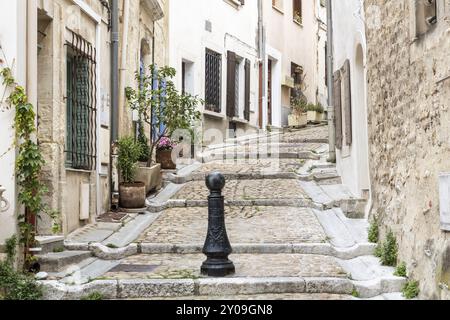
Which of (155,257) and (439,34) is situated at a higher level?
(439,34)

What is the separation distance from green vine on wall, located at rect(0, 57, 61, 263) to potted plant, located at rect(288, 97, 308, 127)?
52.6ft

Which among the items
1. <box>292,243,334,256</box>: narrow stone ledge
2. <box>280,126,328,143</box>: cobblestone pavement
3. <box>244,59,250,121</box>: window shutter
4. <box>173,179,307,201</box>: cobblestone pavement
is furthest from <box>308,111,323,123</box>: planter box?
<box>292,243,334,256</box>: narrow stone ledge

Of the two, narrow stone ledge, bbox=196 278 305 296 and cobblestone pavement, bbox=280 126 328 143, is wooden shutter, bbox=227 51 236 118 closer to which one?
cobblestone pavement, bbox=280 126 328 143

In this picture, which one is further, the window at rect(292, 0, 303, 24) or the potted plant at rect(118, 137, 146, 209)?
the window at rect(292, 0, 303, 24)

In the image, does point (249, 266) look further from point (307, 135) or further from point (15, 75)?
point (307, 135)

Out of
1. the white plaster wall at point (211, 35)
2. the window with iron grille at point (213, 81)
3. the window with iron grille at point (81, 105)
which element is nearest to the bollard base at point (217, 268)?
the window with iron grille at point (81, 105)

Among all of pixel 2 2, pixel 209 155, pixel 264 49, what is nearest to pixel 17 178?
pixel 2 2

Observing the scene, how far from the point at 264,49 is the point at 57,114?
13055 millimetres

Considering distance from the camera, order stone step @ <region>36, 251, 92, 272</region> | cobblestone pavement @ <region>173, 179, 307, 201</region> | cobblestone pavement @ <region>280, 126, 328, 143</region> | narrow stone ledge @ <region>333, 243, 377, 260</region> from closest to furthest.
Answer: stone step @ <region>36, 251, 92, 272</region> → narrow stone ledge @ <region>333, 243, 377, 260</region> → cobblestone pavement @ <region>173, 179, 307, 201</region> → cobblestone pavement @ <region>280, 126, 328, 143</region>

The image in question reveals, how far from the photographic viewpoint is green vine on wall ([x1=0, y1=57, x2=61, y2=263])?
253 inches

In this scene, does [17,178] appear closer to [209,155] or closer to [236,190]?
[236,190]

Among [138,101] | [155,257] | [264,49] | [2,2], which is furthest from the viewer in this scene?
[264,49]

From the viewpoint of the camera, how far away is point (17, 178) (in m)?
6.48

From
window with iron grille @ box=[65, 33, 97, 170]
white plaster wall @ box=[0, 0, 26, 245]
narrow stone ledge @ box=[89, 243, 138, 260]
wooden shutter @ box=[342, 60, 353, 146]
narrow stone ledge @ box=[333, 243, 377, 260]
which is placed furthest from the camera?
wooden shutter @ box=[342, 60, 353, 146]
